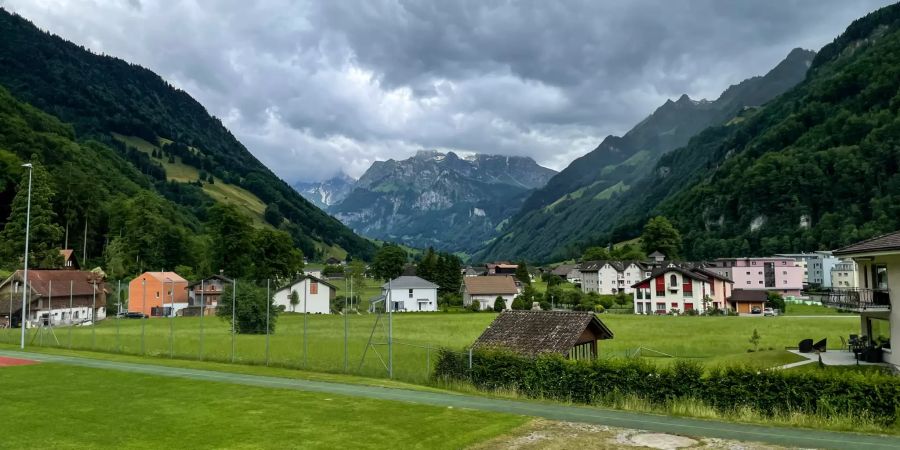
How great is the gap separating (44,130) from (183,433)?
153243 millimetres

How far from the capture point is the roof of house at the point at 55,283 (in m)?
57.5

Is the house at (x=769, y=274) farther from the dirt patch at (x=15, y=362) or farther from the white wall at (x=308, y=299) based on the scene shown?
the dirt patch at (x=15, y=362)

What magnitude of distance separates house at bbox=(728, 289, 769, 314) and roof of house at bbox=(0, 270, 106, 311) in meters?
80.8

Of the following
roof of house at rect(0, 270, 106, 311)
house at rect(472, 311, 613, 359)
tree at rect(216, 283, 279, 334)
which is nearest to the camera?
house at rect(472, 311, 613, 359)

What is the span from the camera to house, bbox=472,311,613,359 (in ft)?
83.5

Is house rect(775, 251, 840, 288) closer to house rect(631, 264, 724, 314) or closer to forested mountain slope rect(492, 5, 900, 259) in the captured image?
forested mountain slope rect(492, 5, 900, 259)

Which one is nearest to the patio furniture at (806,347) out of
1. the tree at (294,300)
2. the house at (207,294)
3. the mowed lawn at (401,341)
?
the mowed lawn at (401,341)

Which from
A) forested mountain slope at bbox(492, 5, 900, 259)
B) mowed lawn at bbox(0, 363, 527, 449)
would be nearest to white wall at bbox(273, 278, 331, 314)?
mowed lawn at bbox(0, 363, 527, 449)

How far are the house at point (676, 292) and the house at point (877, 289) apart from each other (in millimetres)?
53264

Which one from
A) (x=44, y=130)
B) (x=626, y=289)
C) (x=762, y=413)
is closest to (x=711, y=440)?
(x=762, y=413)

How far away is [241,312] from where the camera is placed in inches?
1748

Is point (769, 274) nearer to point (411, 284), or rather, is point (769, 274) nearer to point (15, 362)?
point (411, 284)

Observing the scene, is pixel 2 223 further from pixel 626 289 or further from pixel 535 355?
pixel 626 289

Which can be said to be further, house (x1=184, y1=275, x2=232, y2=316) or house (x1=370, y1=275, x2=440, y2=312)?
house (x1=370, y1=275, x2=440, y2=312)
